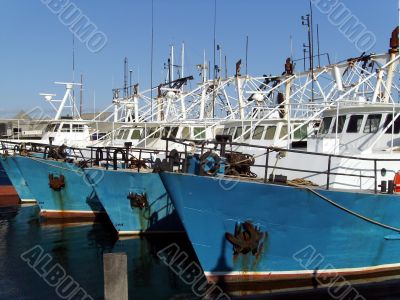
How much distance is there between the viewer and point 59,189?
60.4 feet

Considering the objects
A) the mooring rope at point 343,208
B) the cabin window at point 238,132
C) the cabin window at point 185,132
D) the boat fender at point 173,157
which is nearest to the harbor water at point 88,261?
the mooring rope at point 343,208

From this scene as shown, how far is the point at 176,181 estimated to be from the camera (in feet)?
30.6

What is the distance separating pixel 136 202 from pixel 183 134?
9.07 meters

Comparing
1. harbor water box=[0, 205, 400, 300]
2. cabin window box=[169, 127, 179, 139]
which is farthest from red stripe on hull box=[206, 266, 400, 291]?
cabin window box=[169, 127, 179, 139]

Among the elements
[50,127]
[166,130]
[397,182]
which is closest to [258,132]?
[397,182]

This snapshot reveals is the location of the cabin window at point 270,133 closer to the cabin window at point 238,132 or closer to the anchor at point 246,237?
the cabin window at point 238,132

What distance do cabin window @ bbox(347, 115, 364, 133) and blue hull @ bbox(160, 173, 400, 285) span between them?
256cm

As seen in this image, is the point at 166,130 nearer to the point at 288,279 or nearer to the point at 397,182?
the point at 288,279

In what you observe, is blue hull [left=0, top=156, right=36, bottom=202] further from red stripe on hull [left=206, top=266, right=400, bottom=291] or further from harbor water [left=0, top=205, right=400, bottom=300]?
red stripe on hull [left=206, top=266, right=400, bottom=291]

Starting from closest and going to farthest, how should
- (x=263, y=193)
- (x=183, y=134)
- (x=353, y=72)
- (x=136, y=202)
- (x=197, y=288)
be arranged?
(x=263, y=193), (x=197, y=288), (x=136, y=202), (x=353, y=72), (x=183, y=134)

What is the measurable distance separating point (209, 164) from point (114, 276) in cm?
430

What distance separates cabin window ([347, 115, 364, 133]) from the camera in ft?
37.8

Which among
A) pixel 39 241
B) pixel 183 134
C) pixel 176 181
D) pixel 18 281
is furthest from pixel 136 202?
pixel 183 134

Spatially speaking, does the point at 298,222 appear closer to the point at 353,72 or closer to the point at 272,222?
the point at 272,222
